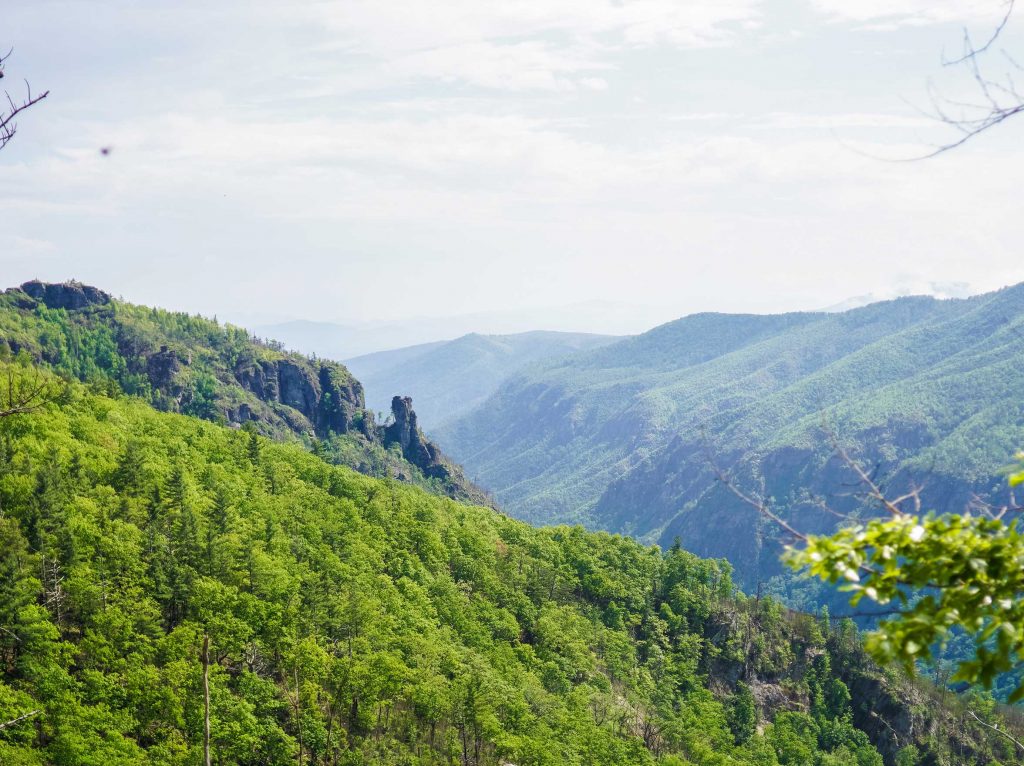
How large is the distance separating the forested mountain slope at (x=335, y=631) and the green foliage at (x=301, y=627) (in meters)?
0.26

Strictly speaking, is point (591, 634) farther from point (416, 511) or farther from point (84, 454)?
point (84, 454)

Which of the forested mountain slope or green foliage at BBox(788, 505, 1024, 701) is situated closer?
green foliage at BBox(788, 505, 1024, 701)

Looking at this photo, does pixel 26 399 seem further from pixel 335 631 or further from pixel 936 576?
pixel 335 631

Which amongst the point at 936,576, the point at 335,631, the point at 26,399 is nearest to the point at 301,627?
the point at 335,631

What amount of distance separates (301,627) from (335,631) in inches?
161

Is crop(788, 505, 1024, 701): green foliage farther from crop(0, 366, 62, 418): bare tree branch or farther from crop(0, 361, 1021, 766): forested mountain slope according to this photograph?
crop(0, 361, 1021, 766): forested mountain slope

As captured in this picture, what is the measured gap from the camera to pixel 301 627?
73.1 meters

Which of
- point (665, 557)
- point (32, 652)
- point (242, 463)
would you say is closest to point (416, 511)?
point (242, 463)

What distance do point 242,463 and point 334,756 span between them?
55.5 meters

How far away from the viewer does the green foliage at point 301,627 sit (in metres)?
56.6

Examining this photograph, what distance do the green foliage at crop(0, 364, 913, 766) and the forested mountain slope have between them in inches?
10.2

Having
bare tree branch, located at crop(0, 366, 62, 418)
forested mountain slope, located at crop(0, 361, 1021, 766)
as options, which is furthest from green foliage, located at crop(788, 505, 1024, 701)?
forested mountain slope, located at crop(0, 361, 1021, 766)

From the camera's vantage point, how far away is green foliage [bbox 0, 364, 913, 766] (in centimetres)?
5656

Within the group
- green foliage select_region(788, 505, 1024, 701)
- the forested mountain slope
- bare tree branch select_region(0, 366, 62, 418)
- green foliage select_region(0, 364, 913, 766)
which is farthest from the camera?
the forested mountain slope
